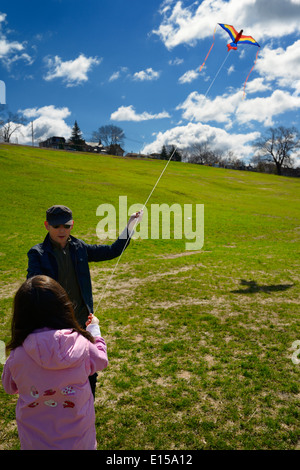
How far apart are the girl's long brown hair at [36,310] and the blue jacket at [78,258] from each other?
992mm

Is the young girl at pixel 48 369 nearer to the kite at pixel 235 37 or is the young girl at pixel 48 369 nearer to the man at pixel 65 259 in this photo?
the man at pixel 65 259

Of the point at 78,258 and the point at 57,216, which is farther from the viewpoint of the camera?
the point at 78,258

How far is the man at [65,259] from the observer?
303 centimetres

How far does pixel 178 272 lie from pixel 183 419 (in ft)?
23.1

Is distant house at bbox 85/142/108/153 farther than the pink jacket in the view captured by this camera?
Yes

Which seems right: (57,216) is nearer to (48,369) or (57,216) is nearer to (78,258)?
(78,258)

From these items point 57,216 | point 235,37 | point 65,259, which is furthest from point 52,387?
point 235,37

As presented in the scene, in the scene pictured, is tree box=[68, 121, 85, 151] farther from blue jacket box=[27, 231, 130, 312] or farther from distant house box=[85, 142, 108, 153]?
blue jacket box=[27, 231, 130, 312]

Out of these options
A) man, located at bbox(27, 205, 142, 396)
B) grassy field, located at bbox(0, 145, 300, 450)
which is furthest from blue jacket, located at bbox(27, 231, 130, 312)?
grassy field, located at bbox(0, 145, 300, 450)

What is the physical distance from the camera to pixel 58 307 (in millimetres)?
1979

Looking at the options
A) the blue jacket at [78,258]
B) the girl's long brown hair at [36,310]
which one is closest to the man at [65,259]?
the blue jacket at [78,258]

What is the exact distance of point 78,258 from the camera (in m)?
3.25

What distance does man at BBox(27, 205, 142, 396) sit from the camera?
9.93 ft

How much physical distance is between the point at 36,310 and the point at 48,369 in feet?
1.30
